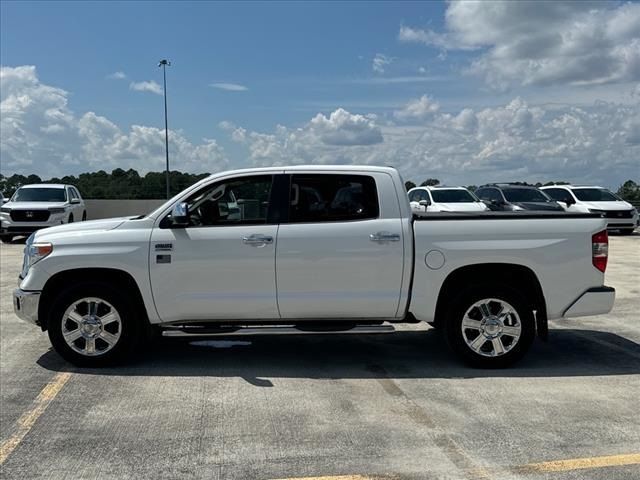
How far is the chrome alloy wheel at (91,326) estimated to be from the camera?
5.76 m

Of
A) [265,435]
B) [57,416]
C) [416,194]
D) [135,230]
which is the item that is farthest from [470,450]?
[416,194]

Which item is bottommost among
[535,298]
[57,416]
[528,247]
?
[57,416]

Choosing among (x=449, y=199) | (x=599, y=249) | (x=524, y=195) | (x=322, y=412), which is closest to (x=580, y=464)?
(x=322, y=412)

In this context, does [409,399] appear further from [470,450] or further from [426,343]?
[426,343]

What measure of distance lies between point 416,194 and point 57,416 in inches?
771

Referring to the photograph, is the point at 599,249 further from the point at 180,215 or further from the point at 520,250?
the point at 180,215

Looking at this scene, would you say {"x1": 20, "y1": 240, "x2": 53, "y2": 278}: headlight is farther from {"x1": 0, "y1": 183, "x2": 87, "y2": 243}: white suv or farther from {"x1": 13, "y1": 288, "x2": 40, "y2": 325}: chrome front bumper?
{"x1": 0, "y1": 183, "x2": 87, "y2": 243}: white suv

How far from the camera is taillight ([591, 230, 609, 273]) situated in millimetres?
5672

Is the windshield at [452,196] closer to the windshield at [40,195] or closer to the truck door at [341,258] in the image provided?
the windshield at [40,195]

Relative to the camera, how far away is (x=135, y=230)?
5766 mm

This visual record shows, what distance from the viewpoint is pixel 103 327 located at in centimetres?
579

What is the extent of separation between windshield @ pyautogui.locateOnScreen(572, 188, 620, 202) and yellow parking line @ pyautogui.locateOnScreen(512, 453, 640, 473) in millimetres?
20505

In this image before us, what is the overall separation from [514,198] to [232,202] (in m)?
17.7

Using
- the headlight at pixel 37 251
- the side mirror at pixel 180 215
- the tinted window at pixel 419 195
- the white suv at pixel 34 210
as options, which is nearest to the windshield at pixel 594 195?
the tinted window at pixel 419 195
